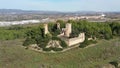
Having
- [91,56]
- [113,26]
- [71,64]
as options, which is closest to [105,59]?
[91,56]

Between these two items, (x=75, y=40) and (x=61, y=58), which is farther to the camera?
(x=75, y=40)

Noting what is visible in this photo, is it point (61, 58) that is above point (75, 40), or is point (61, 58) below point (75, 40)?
below

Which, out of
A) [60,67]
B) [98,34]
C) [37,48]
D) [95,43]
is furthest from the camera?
[98,34]

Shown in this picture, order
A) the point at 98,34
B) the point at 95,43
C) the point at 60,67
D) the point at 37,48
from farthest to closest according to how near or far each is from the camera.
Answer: the point at 98,34 → the point at 95,43 → the point at 37,48 → the point at 60,67

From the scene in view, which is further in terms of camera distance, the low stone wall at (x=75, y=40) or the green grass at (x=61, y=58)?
the low stone wall at (x=75, y=40)

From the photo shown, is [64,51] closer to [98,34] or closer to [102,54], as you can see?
[102,54]

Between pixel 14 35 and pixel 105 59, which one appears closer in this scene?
pixel 105 59

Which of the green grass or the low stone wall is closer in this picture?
the green grass

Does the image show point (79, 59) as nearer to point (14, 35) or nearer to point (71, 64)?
point (71, 64)
